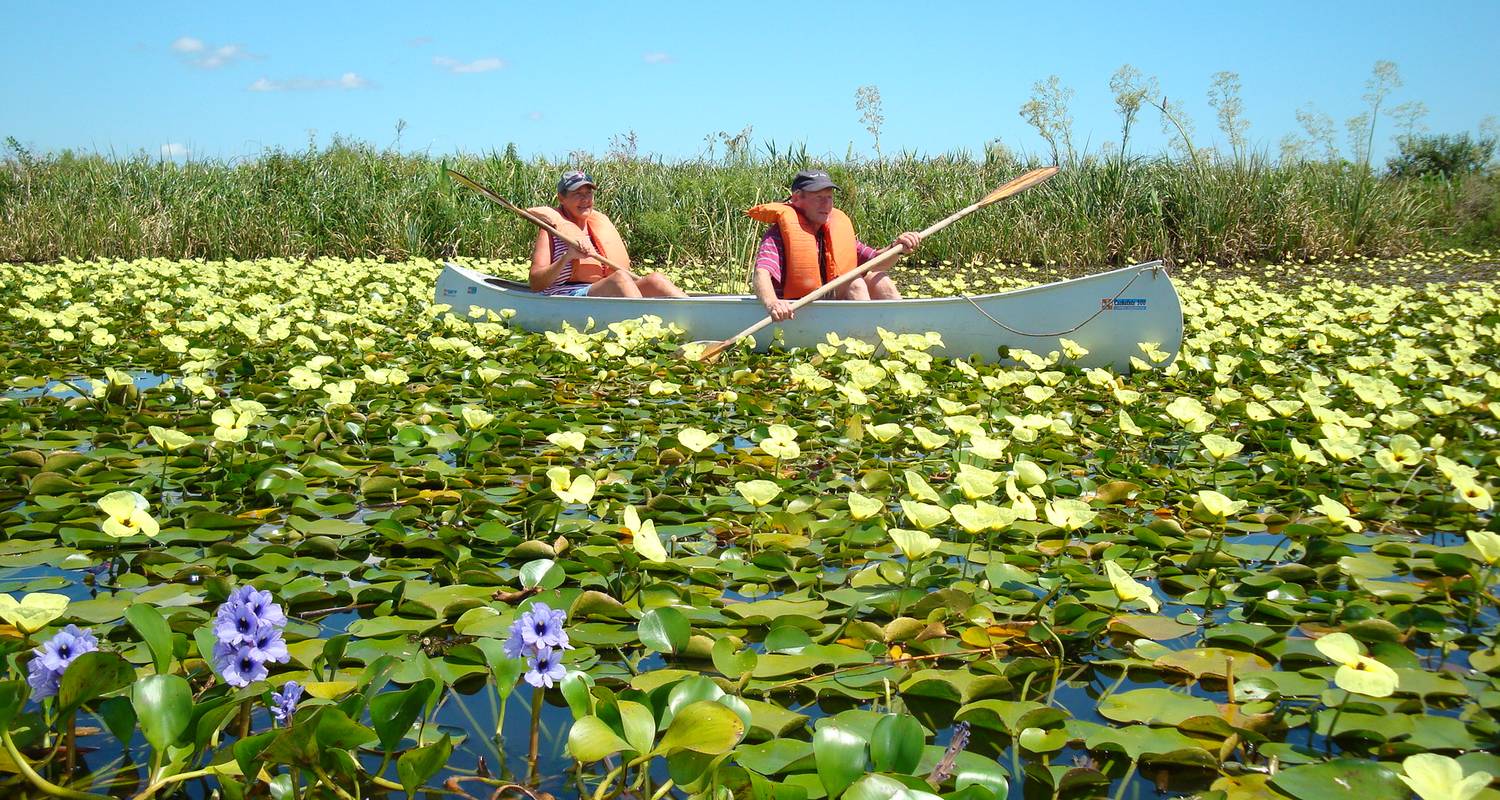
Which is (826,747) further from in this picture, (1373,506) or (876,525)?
(1373,506)

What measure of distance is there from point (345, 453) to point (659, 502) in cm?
99

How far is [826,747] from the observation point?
3.83 feet

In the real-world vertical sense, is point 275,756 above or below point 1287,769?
above

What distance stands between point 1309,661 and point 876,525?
860 millimetres

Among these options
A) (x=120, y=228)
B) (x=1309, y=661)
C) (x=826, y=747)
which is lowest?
(x=1309, y=661)

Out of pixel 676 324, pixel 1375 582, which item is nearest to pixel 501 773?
pixel 1375 582

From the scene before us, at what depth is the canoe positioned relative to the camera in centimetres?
414

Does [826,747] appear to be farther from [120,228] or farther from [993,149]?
[993,149]

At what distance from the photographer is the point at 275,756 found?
A: 44.6 inches

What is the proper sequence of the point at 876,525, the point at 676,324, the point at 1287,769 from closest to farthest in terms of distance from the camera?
the point at 1287,769 → the point at 876,525 → the point at 676,324

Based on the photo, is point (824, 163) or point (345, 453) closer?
point (345, 453)

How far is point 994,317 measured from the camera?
4422mm

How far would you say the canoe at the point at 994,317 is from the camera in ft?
13.6

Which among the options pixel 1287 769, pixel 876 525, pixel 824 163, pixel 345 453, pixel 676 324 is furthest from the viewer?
pixel 824 163
